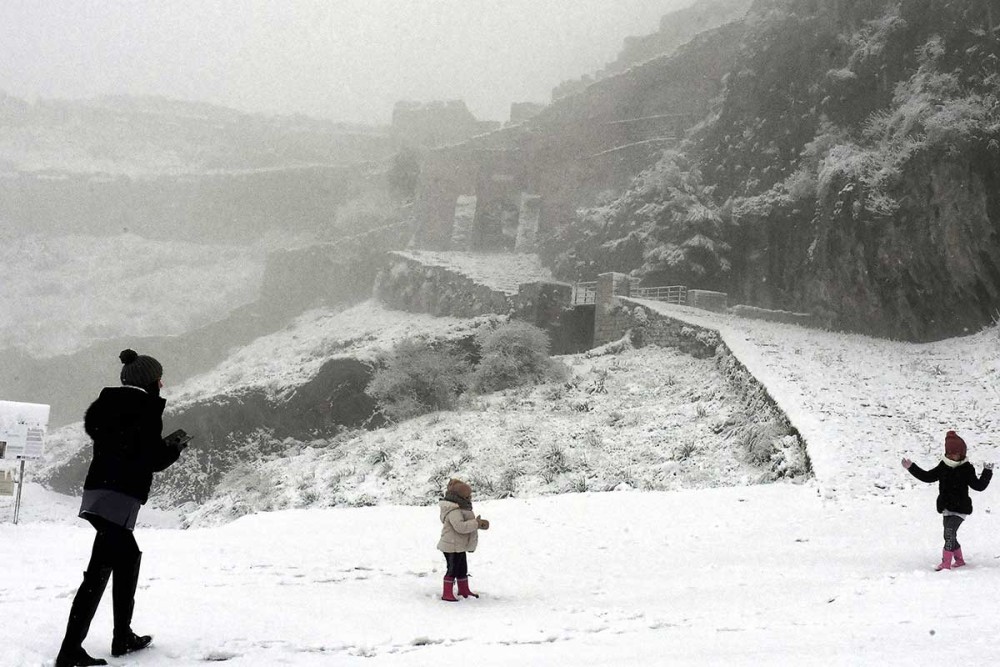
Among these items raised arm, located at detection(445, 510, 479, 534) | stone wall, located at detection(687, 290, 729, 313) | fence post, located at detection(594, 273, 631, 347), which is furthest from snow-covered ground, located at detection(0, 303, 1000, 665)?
fence post, located at detection(594, 273, 631, 347)

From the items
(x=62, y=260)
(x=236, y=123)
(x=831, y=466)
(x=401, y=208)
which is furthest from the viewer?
(x=236, y=123)

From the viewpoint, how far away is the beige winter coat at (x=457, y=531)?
21.8 feet

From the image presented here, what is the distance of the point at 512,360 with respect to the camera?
20875mm

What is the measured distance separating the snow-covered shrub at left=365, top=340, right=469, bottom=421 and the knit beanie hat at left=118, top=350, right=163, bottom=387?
49.2 ft

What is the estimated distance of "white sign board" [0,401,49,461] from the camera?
35.2 ft

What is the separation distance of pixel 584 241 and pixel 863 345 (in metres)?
14.8

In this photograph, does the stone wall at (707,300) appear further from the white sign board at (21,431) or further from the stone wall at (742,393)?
the white sign board at (21,431)

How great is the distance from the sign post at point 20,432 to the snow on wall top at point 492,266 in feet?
61.3

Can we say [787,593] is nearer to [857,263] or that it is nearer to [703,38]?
[857,263]

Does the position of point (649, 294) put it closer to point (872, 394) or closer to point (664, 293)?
point (664, 293)

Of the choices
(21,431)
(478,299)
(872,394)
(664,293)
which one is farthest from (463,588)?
(478,299)

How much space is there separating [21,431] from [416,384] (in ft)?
34.5

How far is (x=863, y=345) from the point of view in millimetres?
18594

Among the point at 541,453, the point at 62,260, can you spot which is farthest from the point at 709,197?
the point at 62,260
